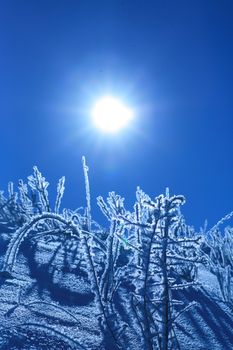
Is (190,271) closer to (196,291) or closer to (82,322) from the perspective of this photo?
(196,291)

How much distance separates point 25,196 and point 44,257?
1.37m

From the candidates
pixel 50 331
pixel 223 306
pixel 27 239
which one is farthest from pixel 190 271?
pixel 50 331

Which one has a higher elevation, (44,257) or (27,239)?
(27,239)

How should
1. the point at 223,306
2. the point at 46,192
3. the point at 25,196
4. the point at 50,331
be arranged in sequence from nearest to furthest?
1. the point at 50,331
2. the point at 223,306
3. the point at 46,192
4. the point at 25,196

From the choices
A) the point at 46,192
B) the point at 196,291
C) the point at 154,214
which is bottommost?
the point at 154,214

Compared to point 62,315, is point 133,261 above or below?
above

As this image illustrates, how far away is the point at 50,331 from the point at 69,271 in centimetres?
77

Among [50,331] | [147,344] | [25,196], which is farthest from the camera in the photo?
[25,196]

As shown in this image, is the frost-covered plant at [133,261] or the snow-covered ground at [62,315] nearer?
the frost-covered plant at [133,261]

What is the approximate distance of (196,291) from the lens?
203 cm

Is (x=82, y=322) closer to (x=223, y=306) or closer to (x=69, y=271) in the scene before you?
(x=69, y=271)

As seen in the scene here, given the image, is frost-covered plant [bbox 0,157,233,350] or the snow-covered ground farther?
the snow-covered ground

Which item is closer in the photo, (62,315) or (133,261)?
(62,315)

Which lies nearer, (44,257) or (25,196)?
(44,257)
